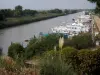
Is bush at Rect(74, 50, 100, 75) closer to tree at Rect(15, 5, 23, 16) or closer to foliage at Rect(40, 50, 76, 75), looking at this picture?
foliage at Rect(40, 50, 76, 75)

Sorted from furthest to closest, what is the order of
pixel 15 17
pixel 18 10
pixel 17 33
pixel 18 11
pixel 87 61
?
pixel 18 10 < pixel 18 11 < pixel 15 17 < pixel 17 33 < pixel 87 61

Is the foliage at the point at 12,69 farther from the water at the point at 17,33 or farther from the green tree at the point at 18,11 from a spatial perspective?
the green tree at the point at 18,11

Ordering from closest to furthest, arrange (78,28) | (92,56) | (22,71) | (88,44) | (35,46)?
(22,71), (92,56), (35,46), (88,44), (78,28)

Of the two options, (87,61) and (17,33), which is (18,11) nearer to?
(17,33)

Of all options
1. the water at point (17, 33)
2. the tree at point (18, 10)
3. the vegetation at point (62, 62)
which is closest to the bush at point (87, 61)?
the vegetation at point (62, 62)

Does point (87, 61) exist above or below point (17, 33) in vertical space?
above

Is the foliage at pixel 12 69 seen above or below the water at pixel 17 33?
above

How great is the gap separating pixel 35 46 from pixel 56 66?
830 cm

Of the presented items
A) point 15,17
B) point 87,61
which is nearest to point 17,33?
point 15,17

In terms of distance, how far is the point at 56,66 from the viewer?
2.68 metres

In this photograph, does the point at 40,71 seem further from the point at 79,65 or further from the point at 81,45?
the point at 81,45

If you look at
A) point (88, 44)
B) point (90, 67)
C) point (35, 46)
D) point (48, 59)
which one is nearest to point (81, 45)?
point (88, 44)

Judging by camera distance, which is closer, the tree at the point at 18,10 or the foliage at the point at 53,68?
the foliage at the point at 53,68

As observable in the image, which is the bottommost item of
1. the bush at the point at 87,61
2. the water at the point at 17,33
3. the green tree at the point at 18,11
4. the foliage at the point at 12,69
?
the water at the point at 17,33
